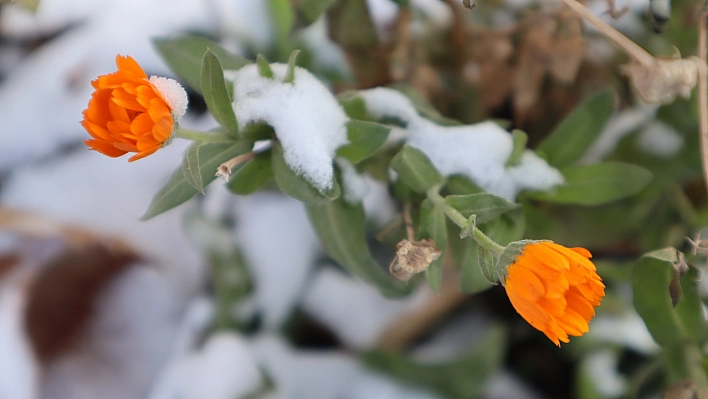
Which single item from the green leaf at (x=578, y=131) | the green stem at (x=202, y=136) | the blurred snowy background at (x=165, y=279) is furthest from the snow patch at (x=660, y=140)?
the green stem at (x=202, y=136)

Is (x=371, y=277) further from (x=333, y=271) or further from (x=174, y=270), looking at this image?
(x=174, y=270)

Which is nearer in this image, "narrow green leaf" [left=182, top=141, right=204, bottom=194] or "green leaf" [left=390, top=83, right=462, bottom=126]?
"narrow green leaf" [left=182, top=141, right=204, bottom=194]

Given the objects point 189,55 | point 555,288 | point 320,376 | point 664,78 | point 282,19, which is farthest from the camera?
point 320,376

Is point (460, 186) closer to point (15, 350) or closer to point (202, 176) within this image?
point (202, 176)

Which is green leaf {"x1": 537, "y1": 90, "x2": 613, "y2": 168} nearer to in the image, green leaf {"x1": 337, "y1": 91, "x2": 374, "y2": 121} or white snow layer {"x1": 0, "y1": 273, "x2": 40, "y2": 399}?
green leaf {"x1": 337, "y1": 91, "x2": 374, "y2": 121}

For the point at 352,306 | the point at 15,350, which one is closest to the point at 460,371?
the point at 352,306

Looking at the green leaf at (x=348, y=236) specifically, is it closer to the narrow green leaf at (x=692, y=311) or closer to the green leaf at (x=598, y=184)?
the green leaf at (x=598, y=184)

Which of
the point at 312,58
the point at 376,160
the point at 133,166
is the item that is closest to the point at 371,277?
the point at 376,160

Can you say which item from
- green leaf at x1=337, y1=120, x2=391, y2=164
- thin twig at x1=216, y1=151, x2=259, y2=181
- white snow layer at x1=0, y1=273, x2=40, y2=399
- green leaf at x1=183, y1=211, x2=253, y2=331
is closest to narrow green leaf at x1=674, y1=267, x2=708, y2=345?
green leaf at x1=337, y1=120, x2=391, y2=164
